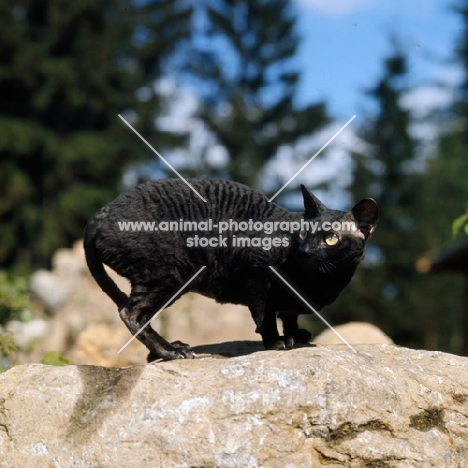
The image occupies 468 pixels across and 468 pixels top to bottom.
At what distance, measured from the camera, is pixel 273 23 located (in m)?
26.4

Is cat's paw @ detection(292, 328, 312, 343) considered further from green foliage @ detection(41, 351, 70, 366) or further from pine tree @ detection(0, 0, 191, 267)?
pine tree @ detection(0, 0, 191, 267)

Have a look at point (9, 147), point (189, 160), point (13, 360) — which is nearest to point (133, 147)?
point (189, 160)

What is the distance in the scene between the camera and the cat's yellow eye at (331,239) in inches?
178

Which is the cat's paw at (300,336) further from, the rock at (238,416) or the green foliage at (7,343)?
the green foliage at (7,343)

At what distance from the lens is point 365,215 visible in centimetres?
466

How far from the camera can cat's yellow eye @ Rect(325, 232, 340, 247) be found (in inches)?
178

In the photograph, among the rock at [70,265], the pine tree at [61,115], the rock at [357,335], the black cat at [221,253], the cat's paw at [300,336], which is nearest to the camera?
the black cat at [221,253]

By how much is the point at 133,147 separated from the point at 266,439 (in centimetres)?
2020

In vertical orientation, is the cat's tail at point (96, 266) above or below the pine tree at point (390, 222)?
above

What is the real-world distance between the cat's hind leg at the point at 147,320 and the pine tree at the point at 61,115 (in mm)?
17830

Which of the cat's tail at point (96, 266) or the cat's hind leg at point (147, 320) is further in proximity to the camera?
the cat's tail at point (96, 266)

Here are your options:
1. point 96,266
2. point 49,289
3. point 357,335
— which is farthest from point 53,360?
point 49,289

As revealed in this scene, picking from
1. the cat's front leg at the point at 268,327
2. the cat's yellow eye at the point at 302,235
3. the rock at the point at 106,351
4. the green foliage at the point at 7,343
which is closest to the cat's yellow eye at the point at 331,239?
the cat's yellow eye at the point at 302,235

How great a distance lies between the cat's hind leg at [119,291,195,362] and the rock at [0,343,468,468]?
249mm
